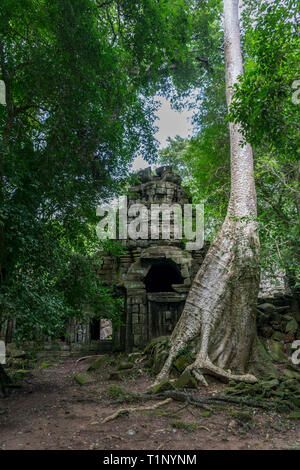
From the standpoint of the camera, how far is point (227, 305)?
660 cm

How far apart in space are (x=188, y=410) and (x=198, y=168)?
10.1 m

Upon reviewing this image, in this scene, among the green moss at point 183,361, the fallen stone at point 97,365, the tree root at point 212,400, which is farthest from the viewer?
the fallen stone at point 97,365

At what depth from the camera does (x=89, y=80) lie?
16.8 feet

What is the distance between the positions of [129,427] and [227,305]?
11.4 feet

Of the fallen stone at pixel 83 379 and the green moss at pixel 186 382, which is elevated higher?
the green moss at pixel 186 382

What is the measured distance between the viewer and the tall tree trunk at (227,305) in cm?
615

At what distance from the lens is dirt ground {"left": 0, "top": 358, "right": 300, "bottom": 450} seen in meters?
3.45

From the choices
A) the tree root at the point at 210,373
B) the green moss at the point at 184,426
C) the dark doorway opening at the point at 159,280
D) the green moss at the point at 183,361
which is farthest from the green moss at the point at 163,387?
the dark doorway opening at the point at 159,280

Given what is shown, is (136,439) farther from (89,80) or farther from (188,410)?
(89,80)

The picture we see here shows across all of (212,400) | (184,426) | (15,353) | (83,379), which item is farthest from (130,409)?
(15,353)

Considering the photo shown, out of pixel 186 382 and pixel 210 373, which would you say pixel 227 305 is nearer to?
pixel 210 373

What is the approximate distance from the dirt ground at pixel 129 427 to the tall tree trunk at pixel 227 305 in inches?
29.9

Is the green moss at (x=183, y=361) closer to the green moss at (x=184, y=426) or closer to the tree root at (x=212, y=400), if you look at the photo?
the tree root at (x=212, y=400)
